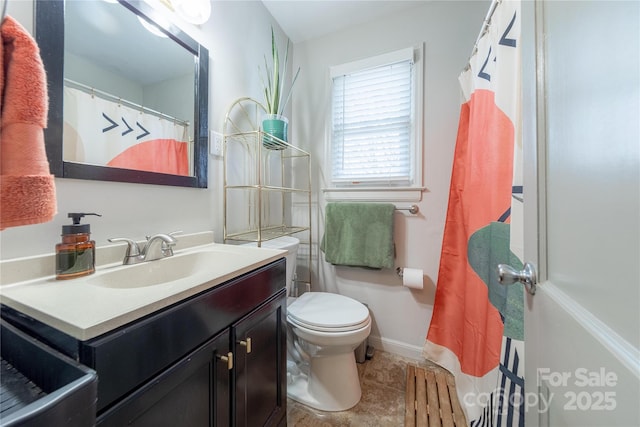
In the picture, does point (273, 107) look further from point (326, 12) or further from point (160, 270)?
point (160, 270)

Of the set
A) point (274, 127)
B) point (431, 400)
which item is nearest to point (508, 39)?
Answer: point (274, 127)

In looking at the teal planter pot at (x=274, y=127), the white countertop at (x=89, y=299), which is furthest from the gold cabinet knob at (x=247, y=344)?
the teal planter pot at (x=274, y=127)

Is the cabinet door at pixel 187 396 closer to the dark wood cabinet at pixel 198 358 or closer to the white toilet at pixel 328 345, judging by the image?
the dark wood cabinet at pixel 198 358

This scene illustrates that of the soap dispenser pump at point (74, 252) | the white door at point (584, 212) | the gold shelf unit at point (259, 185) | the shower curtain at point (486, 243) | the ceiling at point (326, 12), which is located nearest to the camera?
the white door at point (584, 212)

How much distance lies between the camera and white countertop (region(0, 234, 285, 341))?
43 centimetres

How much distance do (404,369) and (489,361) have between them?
0.63 m

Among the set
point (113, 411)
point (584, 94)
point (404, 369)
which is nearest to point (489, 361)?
point (404, 369)

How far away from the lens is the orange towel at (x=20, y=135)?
39cm

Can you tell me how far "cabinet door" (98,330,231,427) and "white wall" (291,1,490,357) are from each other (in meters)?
1.20

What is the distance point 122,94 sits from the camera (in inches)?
34.4

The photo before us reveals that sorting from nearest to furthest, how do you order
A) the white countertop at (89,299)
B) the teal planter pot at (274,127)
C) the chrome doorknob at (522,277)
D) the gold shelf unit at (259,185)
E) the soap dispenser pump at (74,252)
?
1. the white countertop at (89,299)
2. the chrome doorknob at (522,277)
3. the soap dispenser pump at (74,252)
4. the gold shelf unit at (259,185)
5. the teal planter pot at (274,127)

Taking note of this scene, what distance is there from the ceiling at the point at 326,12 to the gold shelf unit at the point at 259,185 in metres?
0.70

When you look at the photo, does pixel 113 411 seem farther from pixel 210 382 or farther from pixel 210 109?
pixel 210 109

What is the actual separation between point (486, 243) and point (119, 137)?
5.20 ft
